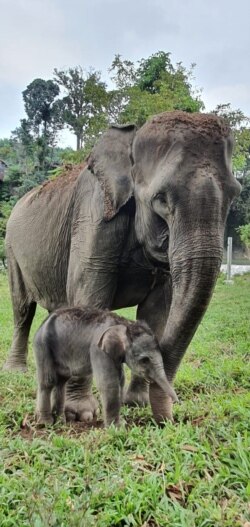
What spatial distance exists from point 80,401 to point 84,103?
919 inches

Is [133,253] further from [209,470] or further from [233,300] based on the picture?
[233,300]

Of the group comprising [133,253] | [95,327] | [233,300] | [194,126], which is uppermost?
[194,126]

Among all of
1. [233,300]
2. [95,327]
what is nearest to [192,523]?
[95,327]

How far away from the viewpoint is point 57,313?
3213 mm

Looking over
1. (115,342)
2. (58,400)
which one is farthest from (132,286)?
(115,342)

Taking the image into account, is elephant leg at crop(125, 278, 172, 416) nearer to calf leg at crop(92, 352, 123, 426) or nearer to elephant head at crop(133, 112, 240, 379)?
elephant head at crop(133, 112, 240, 379)

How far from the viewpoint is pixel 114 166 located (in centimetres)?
351

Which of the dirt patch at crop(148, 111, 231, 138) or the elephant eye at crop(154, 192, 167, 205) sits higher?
the dirt patch at crop(148, 111, 231, 138)

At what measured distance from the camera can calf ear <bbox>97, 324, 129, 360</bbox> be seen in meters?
2.85

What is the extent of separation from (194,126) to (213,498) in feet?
5.76

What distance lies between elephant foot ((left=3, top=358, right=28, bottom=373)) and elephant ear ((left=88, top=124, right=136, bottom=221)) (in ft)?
8.00

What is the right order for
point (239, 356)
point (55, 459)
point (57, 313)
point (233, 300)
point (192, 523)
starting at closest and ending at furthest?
point (192, 523)
point (55, 459)
point (57, 313)
point (239, 356)
point (233, 300)

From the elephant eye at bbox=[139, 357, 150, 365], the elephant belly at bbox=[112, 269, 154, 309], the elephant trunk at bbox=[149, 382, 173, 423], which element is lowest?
the elephant trunk at bbox=[149, 382, 173, 423]

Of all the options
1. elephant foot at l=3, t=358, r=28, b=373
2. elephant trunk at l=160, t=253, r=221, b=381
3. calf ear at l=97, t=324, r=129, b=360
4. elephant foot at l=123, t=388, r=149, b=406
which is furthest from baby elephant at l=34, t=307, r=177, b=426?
elephant foot at l=3, t=358, r=28, b=373
